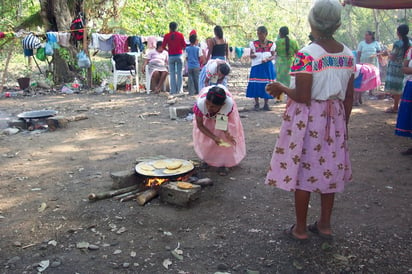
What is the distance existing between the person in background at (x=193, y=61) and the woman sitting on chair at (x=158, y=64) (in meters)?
0.95

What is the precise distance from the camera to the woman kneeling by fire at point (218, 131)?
3.76 meters

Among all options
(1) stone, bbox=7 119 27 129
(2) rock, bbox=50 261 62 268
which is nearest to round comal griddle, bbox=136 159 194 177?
(2) rock, bbox=50 261 62 268

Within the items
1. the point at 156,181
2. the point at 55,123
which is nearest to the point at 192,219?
the point at 156,181

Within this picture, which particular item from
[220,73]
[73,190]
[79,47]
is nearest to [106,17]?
[79,47]

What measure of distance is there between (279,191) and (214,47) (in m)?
5.39

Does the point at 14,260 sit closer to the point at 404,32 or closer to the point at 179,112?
the point at 179,112

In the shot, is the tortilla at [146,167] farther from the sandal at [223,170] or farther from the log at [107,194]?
the sandal at [223,170]

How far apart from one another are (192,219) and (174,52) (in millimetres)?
7303

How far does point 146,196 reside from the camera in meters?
3.47

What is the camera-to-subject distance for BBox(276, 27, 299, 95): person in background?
7708mm

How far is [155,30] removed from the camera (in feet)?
42.8

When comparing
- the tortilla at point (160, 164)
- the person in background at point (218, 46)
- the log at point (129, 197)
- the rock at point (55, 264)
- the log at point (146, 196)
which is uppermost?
the person in background at point (218, 46)

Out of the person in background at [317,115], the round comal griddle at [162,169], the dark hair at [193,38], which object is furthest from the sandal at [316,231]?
the dark hair at [193,38]

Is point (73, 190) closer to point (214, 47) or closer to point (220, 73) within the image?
point (220, 73)
